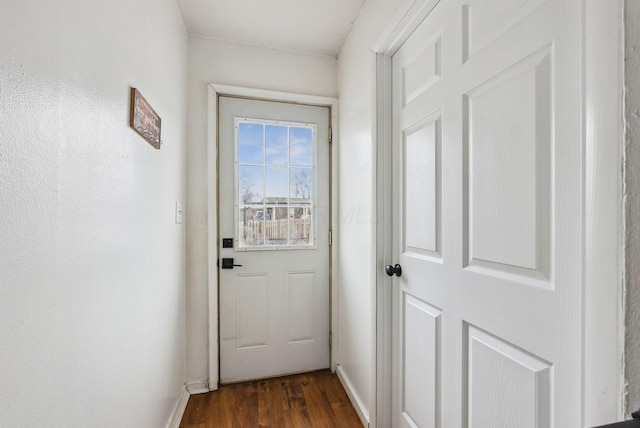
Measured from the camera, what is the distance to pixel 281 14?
5.63 ft

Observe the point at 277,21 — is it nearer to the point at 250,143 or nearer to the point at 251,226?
the point at 250,143

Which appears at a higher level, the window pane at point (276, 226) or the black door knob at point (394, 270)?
the window pane at point (276, 226)

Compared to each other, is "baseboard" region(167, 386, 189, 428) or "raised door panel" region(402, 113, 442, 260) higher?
"raised door panel" region(402, 113, 442, 260)

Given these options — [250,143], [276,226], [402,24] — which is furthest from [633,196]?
[250,143]

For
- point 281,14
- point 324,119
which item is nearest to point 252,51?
point 281,14

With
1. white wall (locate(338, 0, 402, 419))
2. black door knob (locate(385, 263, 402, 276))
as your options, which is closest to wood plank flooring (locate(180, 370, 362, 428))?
white wall (locate(338, 0, 402, 419))

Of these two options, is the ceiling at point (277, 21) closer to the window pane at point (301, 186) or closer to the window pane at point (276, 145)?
the window pane at point (276, 145)

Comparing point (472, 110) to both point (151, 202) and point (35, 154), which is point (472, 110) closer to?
point (35, 154)

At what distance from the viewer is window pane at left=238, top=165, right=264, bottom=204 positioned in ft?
6.68

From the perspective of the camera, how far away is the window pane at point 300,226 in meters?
2.12

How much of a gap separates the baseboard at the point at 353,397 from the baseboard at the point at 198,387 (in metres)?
0.90

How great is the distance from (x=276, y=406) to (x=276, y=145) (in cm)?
171

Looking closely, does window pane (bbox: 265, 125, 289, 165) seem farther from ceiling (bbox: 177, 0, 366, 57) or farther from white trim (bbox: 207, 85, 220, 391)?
ceiling (bbox: 177, 0, 366, 57)

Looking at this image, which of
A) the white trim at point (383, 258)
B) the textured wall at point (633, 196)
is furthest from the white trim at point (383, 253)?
the textured wall at point (633, 196)
